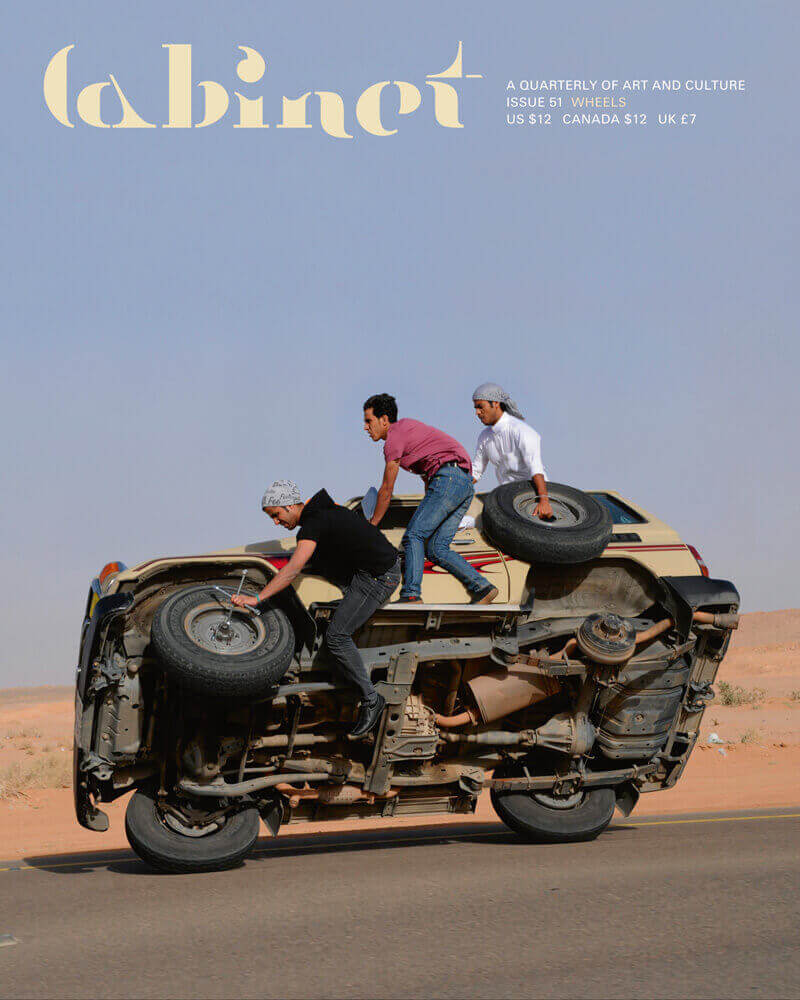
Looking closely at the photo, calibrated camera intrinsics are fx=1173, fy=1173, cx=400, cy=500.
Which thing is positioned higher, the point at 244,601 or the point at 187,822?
the point at 244,601

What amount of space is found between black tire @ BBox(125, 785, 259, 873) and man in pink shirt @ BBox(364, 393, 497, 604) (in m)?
2.21

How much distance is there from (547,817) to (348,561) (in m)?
2.97

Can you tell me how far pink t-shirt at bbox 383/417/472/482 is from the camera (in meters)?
9.01

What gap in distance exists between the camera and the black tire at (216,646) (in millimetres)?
7730

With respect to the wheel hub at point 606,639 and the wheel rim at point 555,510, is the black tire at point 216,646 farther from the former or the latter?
the wheel hub at point 606,639

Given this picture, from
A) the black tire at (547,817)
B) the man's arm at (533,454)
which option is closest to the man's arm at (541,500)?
the man's arm at (533,454)

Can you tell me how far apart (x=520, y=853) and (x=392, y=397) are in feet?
12.1

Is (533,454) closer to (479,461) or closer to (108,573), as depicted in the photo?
(479,461)

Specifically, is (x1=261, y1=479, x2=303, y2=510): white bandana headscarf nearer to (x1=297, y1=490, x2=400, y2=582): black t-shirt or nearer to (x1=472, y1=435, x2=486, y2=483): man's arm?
(x1=297, y1=490, x2=400, y2=582): black t-shirt

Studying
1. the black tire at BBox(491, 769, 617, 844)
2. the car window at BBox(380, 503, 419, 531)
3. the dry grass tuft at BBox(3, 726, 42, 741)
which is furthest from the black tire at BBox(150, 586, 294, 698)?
the dry grass tuft at BBox(3, 726, 42, 741)

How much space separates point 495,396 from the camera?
385 inches

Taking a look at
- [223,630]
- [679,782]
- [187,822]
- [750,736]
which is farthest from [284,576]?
[750,736]

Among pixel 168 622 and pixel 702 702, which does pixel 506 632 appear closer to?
pixel 702 702

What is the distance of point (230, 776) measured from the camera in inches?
342
